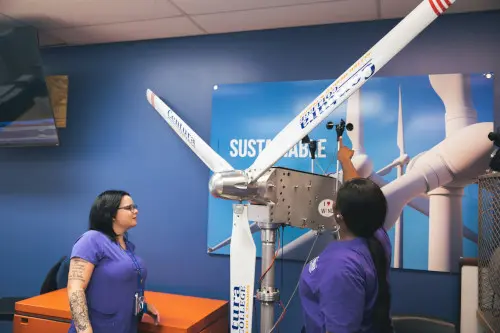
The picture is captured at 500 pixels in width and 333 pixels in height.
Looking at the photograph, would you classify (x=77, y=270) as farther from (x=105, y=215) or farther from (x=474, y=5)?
(x=474, y=5)

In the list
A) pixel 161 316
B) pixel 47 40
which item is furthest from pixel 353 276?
pixel 47 40

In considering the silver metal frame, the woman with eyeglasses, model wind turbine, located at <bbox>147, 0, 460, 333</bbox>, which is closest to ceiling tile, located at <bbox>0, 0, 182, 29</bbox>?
model wind turbine, located at <bbox>147, 0, 460, 333</bbox>

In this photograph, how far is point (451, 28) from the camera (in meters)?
2.57

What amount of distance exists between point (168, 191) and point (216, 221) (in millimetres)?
448

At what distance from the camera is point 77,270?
1.89 m

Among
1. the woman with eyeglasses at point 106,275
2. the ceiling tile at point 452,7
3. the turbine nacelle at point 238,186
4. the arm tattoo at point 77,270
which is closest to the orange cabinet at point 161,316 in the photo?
the woman with eyeglasses at point 106,275

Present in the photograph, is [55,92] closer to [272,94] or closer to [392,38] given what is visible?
[272,94]

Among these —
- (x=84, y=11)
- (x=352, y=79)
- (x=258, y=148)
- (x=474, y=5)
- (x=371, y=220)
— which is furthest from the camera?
(x=258, y=148)

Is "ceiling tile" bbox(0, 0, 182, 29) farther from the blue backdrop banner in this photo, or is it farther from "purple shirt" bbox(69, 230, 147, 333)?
"purple shirt" bbox(69, 230, 147, 333)

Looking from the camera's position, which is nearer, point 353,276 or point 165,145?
point 353,276

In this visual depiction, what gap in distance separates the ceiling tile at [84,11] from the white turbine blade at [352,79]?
1.27 m

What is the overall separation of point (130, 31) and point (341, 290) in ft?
8.09

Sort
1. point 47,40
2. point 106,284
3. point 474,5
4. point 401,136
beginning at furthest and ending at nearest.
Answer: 1. point 47,40
2. point 401,136
3. point 474,5
4. point 106,284

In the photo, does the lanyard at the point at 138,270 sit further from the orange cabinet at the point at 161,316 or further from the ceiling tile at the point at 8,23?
the ceiling tile at the point at 8,23
